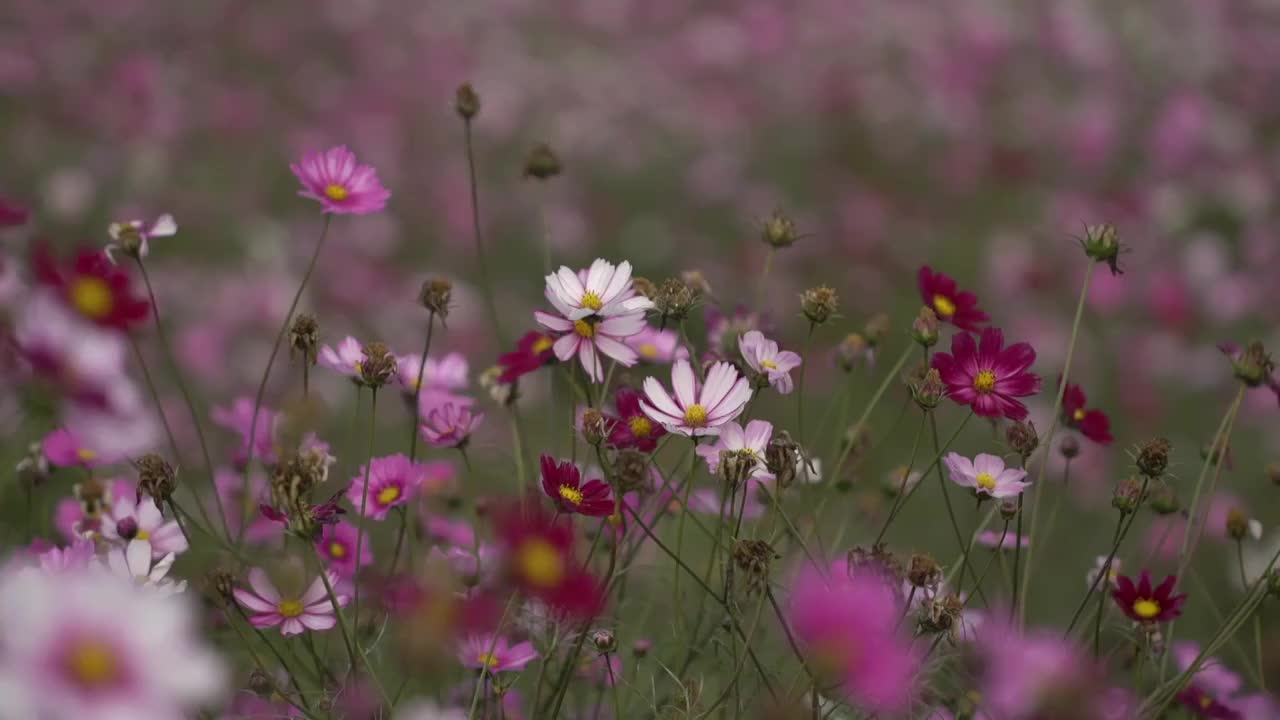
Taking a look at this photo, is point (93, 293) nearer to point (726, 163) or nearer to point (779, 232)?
point (779, 232)

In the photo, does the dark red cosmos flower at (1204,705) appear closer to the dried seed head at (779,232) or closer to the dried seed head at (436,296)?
the dried seed head at (779,232)

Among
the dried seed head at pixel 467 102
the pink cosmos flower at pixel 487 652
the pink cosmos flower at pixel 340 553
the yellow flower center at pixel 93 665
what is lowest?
the yellow flower center at pixel 93 665

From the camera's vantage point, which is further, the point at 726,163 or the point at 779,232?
the point at 726,163

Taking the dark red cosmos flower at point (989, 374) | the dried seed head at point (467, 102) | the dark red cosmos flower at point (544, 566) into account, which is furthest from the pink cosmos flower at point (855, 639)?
the dried seed head at point (467, 102)

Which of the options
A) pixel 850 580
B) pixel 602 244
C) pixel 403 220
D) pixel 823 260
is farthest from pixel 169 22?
pixel 850 580

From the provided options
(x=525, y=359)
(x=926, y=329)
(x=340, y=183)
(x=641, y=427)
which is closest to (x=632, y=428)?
(x=641, y=427)

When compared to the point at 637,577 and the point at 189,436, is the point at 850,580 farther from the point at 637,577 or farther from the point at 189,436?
the point at 189,436
